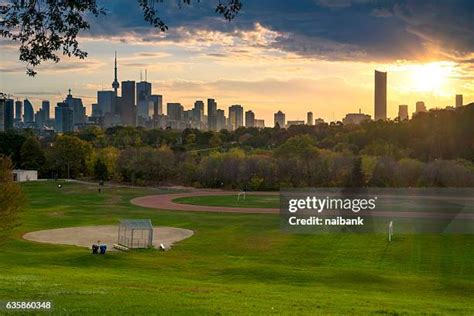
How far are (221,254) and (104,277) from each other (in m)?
11.8

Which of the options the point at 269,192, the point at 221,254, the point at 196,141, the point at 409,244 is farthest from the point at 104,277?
the point at 196,141

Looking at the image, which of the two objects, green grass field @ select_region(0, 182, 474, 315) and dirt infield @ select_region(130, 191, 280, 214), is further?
dirt infield @ select_region(130, 191, 280, 214)

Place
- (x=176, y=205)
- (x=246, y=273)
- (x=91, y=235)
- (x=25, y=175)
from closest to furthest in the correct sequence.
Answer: (x=246, y=273) → (x=91, y=235) → (x=176, y=205) → (x=25, y=175)

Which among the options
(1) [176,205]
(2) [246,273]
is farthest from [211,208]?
(2) [246,273]

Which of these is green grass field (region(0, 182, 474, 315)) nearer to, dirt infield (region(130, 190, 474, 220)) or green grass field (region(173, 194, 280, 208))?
dirt infield (region(130, 190, 474, 220))

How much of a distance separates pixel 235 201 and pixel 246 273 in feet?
139

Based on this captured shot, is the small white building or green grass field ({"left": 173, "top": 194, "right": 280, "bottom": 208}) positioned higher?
the small white building

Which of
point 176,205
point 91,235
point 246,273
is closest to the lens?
point 246,273

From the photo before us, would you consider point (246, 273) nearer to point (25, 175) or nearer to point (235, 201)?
point (235, 201)

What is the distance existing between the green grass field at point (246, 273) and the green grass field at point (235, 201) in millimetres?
12615

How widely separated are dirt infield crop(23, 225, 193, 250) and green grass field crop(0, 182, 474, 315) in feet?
3.68

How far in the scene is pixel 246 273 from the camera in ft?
89.6

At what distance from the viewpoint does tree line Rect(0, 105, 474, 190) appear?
80.8m

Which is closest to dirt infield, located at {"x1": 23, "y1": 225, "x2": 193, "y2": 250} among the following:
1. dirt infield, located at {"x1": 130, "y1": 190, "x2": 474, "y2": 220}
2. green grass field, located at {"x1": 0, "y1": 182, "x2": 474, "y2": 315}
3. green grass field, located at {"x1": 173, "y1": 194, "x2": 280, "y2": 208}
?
green grass field, located at {"x1": 0, "y1": 182, "x2": 474, "y2": 315}
